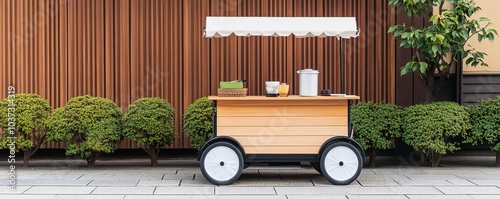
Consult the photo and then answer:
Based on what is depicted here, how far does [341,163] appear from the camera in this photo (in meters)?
10.1

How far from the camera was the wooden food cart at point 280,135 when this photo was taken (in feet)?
32.9

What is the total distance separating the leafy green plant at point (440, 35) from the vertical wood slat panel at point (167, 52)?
4.75 ft

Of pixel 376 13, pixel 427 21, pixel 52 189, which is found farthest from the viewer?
pixel 376 13

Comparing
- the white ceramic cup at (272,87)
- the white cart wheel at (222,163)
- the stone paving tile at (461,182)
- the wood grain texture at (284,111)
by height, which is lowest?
the stone paving tile at (461,182)

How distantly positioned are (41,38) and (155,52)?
97.9 inches

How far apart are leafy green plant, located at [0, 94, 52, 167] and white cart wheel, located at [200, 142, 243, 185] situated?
3.69 m

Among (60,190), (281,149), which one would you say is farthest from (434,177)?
(60,190)

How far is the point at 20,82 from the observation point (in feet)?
41.8

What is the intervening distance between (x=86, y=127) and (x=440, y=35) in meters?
6.95

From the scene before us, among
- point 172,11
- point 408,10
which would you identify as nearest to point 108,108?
point 172,11

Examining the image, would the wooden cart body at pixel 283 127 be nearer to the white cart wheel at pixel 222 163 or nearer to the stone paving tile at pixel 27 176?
the white cart wheel at pixel 222 163

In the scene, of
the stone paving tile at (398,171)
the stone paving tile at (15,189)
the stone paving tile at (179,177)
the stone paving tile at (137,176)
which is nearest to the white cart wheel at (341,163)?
the stone paving tile at (398,171)

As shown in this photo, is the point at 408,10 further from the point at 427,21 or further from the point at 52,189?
the point at 52,189

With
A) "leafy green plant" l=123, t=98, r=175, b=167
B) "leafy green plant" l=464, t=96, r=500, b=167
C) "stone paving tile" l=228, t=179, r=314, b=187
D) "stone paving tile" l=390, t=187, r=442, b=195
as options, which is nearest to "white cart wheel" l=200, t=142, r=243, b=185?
"stone paving tile" l=228, t=179, r=314, b=187
